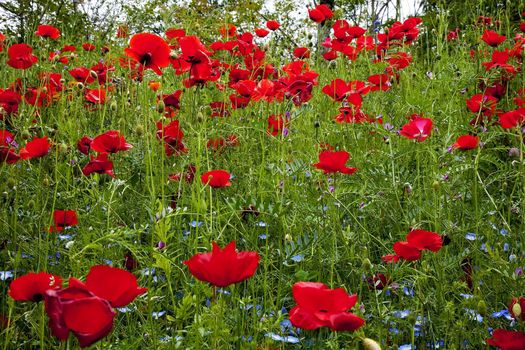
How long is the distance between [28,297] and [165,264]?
0.33 metres

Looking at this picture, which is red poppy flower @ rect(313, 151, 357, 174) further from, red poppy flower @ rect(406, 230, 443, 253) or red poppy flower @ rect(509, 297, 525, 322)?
red poppy flower @ rect(509, 297, 525, 322)

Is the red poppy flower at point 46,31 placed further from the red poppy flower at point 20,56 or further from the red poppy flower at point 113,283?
the red poppy flower at point 113,283

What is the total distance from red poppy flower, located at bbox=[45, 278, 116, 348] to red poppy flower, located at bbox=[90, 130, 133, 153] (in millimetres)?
971

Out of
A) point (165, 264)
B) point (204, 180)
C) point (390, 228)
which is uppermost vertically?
point (204, 180)

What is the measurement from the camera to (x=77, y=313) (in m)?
0.67

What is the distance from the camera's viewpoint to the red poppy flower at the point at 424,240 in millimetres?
1125

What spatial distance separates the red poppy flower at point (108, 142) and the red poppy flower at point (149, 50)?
8.9 inches

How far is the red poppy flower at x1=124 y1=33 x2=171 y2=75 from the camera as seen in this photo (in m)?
1.58

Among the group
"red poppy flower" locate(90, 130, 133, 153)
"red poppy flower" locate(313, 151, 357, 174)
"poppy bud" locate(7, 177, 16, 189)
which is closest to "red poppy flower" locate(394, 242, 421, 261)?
"red poppy flower" locate(313, 151, 357, 174)

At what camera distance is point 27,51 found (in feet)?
7.65

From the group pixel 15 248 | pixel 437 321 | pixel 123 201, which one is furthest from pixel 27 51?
pixel 437 321

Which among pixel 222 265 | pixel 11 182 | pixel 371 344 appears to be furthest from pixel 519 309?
pixel 11 182

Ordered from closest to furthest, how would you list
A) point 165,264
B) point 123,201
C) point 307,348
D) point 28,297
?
1. point 28,297
2. point 165,264
3. point 307,348
4. point 123,201

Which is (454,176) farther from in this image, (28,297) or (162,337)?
(28,297)
